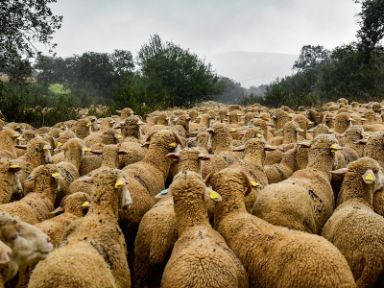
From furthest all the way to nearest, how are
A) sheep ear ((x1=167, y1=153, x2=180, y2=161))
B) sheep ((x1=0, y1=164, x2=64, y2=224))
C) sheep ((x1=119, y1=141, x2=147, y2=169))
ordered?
sheep ((x1=119, y1=141, x2=147, y2=169))
sheep ear ((x1=167, y1=153, x2=180, y2=161))
sheep ((x1=0, y1=164, x2=64, y2=224))

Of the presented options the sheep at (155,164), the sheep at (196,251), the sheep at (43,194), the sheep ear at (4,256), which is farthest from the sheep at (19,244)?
the sheep at (155,164)

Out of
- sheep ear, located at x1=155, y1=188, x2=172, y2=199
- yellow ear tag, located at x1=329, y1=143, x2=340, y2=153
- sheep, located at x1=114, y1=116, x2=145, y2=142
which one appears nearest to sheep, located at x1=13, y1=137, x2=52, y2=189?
sheep, located at x1=114, y1=116, x2=145, y2=142

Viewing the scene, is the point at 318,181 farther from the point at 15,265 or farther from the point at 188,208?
the point at 15,265

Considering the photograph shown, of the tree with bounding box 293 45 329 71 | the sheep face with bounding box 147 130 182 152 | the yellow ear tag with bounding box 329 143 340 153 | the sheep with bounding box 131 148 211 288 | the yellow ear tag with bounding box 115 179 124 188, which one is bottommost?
the sheep with bounding box 131 148 211 288

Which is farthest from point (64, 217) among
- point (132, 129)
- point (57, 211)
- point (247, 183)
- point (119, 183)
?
point (132, 129)

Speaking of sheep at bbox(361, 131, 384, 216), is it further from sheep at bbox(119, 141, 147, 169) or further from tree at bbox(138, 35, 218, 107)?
tree at bbox(138, 35, 218, 107)

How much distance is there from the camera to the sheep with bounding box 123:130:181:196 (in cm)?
695

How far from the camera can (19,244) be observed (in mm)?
3955

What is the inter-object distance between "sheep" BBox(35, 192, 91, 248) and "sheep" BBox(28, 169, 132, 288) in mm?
233

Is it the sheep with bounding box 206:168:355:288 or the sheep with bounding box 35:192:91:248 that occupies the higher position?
the sheep with bounding box 35:192:91:248

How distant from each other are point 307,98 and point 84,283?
74.5ft

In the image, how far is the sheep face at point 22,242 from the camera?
3932 mm

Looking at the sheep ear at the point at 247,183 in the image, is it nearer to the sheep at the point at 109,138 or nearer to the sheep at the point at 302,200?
the sheep at the point at 302,200

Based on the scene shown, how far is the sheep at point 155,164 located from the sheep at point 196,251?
63.1 inches
